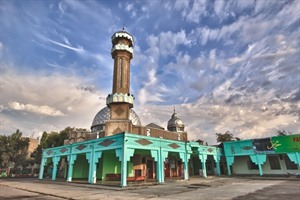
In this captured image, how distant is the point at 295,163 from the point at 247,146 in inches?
212

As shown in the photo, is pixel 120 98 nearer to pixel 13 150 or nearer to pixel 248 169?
pixel 248 169

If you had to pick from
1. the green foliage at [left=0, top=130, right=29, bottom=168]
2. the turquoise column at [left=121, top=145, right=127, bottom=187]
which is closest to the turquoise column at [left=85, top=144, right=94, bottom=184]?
the turquoise column at [left=121, top=145, right=127, bottom=187]

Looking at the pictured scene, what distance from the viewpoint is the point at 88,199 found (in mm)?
9859

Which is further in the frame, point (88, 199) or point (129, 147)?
point (129, 147)

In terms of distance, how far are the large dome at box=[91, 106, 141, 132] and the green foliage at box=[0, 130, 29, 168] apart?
84.1 feet

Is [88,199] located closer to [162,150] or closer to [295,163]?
[162,150]

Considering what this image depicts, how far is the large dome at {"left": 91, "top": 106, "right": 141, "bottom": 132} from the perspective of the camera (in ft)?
103

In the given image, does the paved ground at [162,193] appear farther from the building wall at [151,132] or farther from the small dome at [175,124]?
the small dome at [175,124]

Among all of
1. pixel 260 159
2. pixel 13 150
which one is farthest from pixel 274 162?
pixel 13 150

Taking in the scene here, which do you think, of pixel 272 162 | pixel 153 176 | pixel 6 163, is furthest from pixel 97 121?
pixel 6 163

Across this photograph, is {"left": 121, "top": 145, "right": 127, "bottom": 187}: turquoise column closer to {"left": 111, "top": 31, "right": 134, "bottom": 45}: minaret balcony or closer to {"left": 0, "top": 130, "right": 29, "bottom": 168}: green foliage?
{"left": 111, "top": 31, "right": 134, "bottom": 45}: minaret balcony

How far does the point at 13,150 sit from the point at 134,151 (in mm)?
38689

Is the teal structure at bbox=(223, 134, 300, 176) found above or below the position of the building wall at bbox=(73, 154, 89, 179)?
above

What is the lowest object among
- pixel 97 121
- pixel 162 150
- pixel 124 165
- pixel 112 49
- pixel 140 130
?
pixel 124 165
